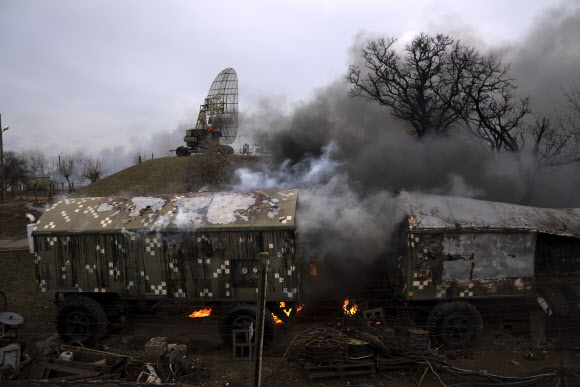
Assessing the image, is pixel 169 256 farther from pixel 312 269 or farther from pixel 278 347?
pixel 312 269

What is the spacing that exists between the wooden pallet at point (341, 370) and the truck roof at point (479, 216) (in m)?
3.40

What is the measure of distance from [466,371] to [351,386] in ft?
7.64

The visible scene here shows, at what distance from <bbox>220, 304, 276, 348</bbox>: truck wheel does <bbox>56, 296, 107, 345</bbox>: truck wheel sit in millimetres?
3258

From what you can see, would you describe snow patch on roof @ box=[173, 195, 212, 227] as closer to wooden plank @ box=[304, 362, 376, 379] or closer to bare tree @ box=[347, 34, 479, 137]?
wooden plank @ box=[304, 362, 376, 379]

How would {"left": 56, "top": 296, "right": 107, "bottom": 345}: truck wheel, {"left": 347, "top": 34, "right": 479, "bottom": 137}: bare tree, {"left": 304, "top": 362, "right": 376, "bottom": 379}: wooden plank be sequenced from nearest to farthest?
{"left": 304, "top": 362, "right": 376, "bottom": 379}: wooden plank < {"left": 56, "top": 296, "right": 107, "bottom": 345}: truck wheel < {"left": 347, "top": 34, "right": 479, "bottom": 137}: bare tree

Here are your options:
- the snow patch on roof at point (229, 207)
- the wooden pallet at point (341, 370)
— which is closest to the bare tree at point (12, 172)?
the snow patch on roof at point (229, 207)

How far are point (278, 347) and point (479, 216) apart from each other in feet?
20.1

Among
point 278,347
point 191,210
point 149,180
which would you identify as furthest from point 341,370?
point 149,180

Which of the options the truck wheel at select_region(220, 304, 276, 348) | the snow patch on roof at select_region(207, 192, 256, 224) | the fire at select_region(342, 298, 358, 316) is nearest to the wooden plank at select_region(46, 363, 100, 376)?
the truck wheel at select_region(220, 304, 276, 348)

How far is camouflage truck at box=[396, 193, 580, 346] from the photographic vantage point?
27.5 ft

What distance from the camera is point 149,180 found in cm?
3766

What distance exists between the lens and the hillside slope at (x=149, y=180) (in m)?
34.9

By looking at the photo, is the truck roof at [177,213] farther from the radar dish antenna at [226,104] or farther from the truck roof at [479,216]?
the radar dish antenna at [226,104]

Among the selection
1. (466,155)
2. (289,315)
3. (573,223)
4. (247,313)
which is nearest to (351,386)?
(289,315)
